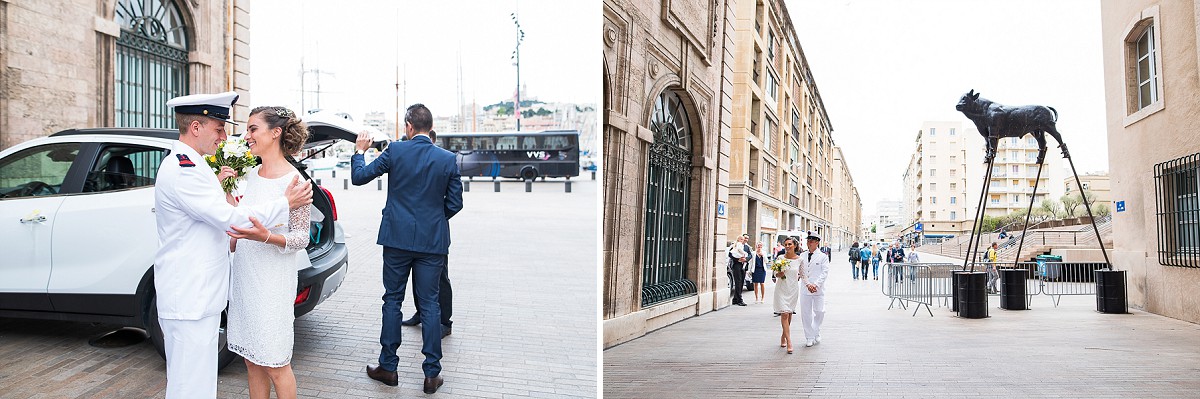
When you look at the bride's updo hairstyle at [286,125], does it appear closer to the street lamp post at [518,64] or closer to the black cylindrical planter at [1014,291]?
the black cylindrical planter at [1014,291]

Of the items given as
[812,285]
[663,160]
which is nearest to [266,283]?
[812,285]

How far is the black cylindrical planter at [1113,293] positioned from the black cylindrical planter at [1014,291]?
118cm

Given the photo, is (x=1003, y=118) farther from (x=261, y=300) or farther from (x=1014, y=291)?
(x=261, y=300)

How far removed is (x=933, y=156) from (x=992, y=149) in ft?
301

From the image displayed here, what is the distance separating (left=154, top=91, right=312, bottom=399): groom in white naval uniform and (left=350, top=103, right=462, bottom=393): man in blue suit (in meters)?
1.28

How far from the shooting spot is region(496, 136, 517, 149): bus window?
1464 inches

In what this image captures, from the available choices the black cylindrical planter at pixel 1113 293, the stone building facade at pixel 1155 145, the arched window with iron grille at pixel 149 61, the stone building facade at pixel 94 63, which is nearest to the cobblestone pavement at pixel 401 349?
the stone building facade at pixel 94 63

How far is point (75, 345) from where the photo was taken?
4.96 metres

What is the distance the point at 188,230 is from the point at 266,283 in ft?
1.43

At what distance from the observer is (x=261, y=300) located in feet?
10.9

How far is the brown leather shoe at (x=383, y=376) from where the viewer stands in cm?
445

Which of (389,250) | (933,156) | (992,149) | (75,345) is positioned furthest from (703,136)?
(933,156)

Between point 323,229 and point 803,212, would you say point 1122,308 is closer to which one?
point 323,229

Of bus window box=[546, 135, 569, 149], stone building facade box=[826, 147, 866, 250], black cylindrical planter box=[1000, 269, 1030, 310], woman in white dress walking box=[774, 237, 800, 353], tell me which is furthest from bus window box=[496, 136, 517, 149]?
stone building facade box=[826, 147, 866, 250]
